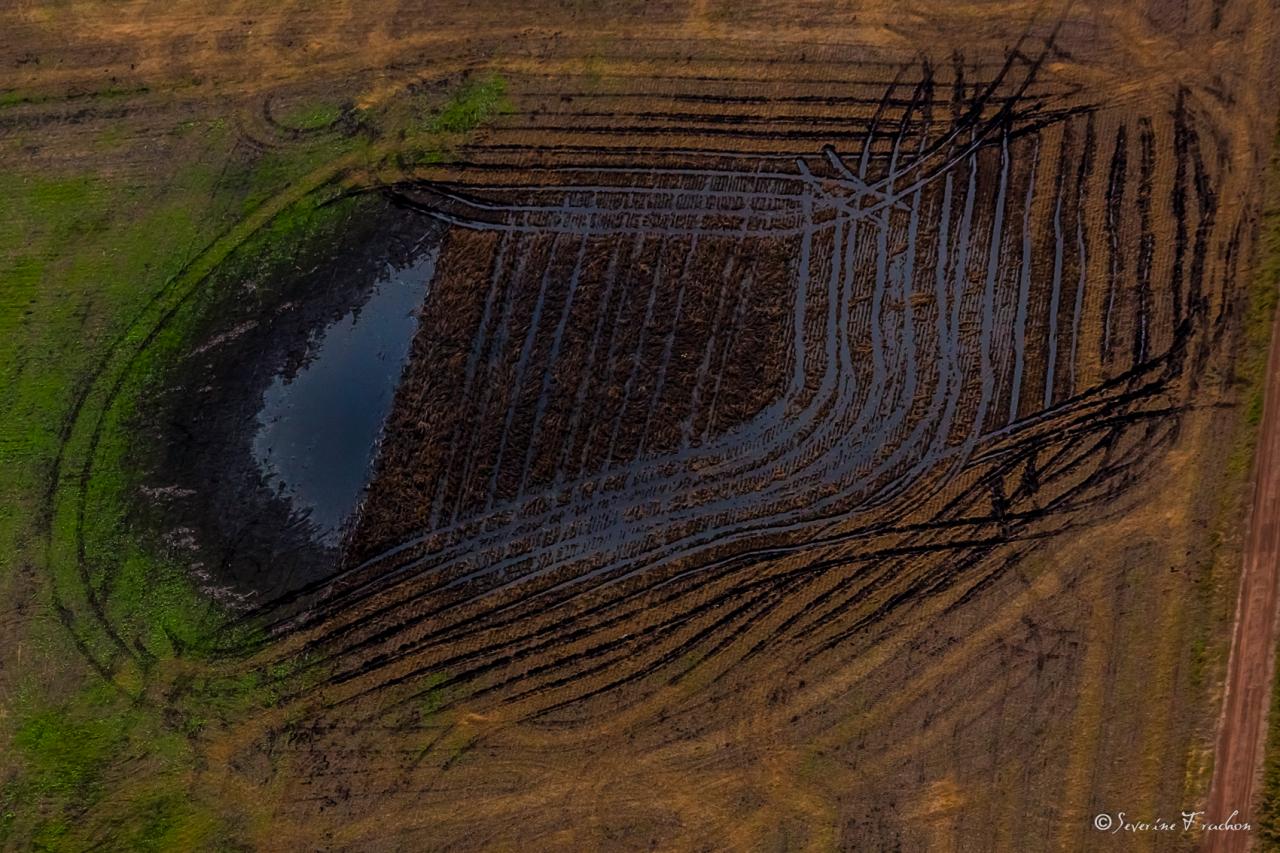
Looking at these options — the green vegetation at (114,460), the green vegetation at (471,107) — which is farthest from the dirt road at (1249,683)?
the green vegetation at (114,460)

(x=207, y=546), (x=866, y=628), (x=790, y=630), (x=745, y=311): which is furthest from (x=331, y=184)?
(x=866, y=628)

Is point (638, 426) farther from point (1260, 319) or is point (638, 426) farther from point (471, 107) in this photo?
point (1260, 319)

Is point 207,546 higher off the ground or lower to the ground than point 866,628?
lower

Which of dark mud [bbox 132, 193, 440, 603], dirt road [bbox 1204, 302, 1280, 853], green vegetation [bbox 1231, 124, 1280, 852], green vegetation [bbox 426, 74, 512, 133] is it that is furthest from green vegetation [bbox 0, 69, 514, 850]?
dirt road [bbox 1204, 302, 1280, 853]

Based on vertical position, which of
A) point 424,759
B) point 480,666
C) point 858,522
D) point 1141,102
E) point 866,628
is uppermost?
point 1141,102

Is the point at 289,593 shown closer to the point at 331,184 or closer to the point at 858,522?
the point at 331,184
